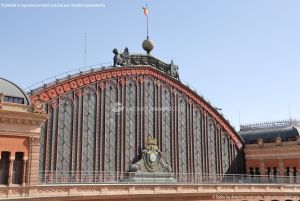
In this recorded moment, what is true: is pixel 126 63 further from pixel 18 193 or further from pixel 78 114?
pixel 18 193

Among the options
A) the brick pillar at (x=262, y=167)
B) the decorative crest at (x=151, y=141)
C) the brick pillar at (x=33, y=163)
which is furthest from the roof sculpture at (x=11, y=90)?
the brick pillar at (x=262, y=167)

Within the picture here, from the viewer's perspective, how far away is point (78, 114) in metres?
43.2

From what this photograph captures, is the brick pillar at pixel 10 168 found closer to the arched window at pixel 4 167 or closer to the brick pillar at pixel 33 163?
the arched window at pixel 4 167

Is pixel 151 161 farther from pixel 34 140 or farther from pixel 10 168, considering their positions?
pixel 10 168

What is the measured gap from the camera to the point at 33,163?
3105 cm

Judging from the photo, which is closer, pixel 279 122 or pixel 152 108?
pixel 152 108

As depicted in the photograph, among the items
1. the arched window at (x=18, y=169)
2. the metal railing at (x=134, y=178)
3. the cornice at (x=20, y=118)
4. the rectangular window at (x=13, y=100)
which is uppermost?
the rectangular window at (x=13, y=100)

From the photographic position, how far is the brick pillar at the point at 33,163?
1205 inches

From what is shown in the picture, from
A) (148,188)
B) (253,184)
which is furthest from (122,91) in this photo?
(253,184)

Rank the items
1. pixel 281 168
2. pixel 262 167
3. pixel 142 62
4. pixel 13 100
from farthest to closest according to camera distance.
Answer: pixel 262 167 → pixel 281 168 → pixel 142 62 → pixel 13 100

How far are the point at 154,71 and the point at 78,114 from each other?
13879 mm

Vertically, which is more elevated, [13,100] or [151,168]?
[13,100]

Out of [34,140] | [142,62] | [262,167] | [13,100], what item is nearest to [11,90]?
[13,100]

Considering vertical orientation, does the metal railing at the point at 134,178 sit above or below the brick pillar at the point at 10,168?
below
